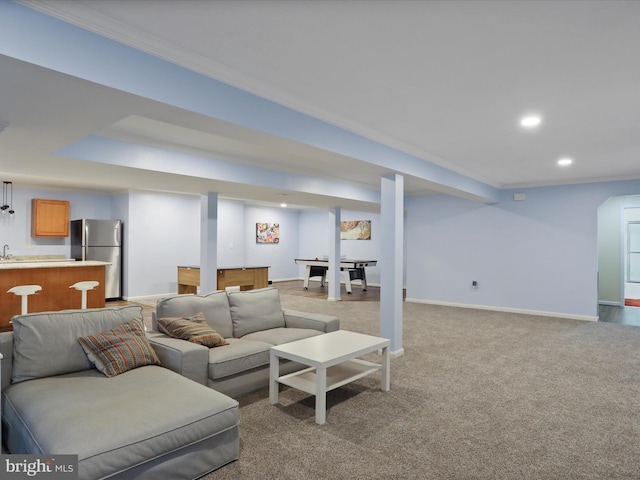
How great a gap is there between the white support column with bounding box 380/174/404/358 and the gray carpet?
1.15 ft

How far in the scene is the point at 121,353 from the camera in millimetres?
2604

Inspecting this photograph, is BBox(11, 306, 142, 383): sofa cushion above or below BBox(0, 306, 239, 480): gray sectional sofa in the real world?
above

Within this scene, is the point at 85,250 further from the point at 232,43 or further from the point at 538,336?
the point at 538,336

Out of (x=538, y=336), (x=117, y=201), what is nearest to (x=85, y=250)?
(x=117, y=201)

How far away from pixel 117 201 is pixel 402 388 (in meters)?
7.40

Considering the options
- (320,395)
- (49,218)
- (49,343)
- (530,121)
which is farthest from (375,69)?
(49,218)

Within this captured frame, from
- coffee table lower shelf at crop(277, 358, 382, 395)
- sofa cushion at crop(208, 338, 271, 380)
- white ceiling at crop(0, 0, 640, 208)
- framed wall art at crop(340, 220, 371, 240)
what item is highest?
white ceiling at crop(0, 0, 640, 208)

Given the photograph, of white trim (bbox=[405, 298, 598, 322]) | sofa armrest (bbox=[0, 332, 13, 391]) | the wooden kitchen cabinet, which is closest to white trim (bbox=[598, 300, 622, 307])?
white trim (bbox=[405, 298, 598, 322])

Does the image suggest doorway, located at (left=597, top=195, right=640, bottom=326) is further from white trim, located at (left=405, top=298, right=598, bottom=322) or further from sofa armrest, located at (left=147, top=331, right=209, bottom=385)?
sofa armrest, located at (left=147, top=331, right=209, bottom=385)

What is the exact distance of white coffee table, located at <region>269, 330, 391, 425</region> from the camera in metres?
2.77

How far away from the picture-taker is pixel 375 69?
8.32ft

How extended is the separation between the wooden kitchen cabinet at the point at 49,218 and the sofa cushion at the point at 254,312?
5747mm

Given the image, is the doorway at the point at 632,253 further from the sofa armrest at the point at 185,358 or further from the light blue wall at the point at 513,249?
the sofa armrest at the point at 185,358

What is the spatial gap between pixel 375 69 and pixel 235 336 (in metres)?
2.63
